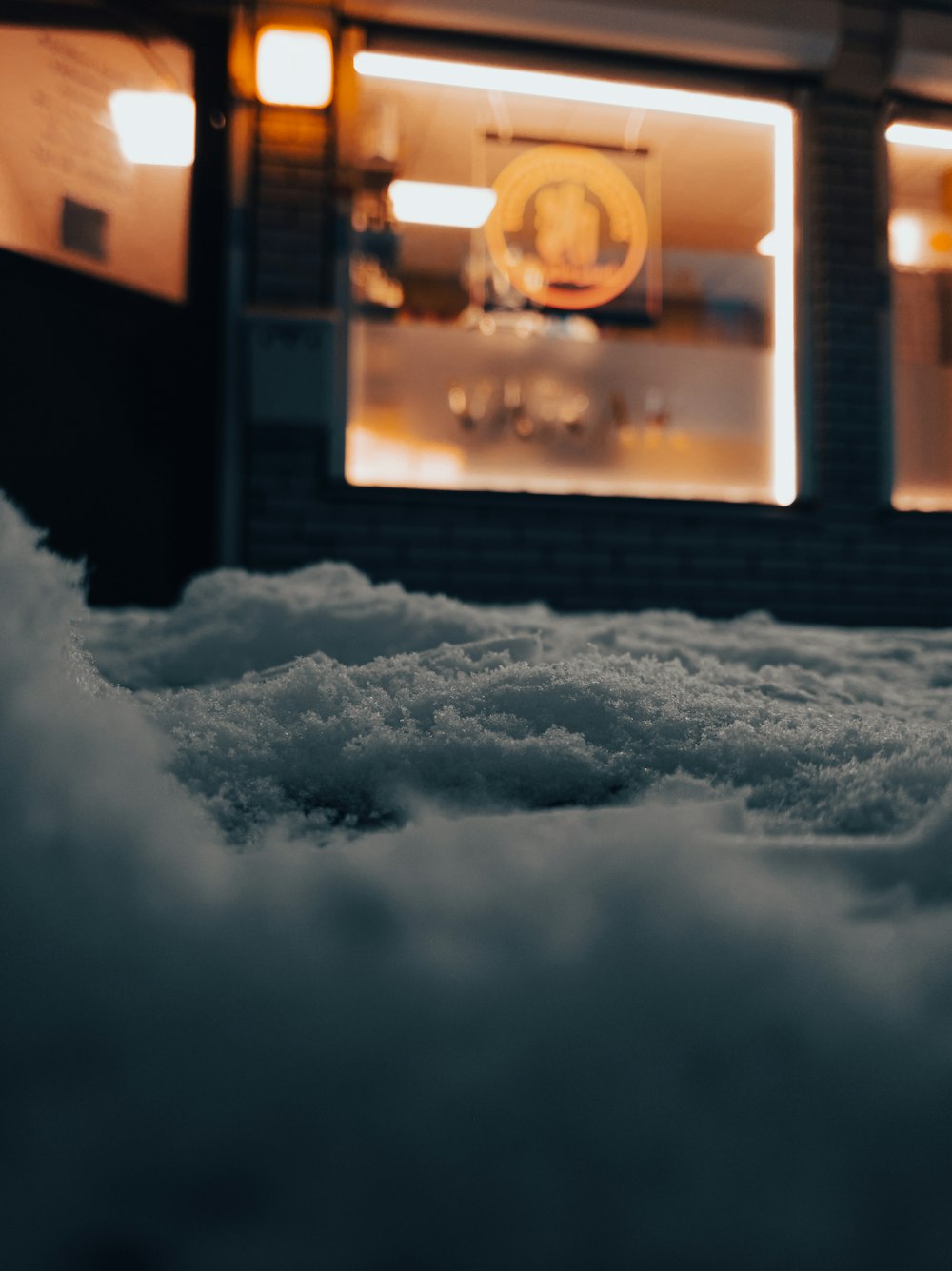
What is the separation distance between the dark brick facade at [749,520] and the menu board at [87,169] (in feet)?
1.34

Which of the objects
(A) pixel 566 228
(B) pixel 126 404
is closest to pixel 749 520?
(A) pixel 566 228

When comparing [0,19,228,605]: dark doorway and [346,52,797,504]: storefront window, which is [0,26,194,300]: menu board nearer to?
[0,19,228,605]: dark doorway

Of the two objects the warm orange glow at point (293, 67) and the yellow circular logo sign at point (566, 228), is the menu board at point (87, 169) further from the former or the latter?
the yellow circular logo sign at point (566, 228)

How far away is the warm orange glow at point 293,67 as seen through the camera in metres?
3.38

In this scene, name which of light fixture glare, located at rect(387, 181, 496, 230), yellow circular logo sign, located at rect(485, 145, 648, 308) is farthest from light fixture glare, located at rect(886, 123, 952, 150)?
light fixture glare, located at rect(387, 181, 496, 230)

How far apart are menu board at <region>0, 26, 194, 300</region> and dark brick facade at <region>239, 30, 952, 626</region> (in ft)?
1.34

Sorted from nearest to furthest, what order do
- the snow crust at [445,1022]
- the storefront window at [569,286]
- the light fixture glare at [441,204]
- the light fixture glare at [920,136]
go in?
1. the snow crust at [445,1022]
2. the storefront window at [569,286]
3. the light fixture glare at [441,204]
4. the light fixture glare at [920,136]

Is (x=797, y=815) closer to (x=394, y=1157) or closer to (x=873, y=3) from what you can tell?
(x=394, y=1157)

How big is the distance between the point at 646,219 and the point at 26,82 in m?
2.66

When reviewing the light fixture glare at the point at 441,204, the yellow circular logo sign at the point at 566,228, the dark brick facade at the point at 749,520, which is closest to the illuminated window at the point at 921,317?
the dark brick facade at the point at 749,520

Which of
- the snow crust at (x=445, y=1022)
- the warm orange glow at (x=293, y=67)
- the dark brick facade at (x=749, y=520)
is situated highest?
the warm orange glow at (x=293, y=67)

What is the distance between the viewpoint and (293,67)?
3.40 meters

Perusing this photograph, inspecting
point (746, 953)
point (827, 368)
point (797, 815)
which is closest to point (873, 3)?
point (827, 368)

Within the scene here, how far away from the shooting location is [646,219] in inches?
165
